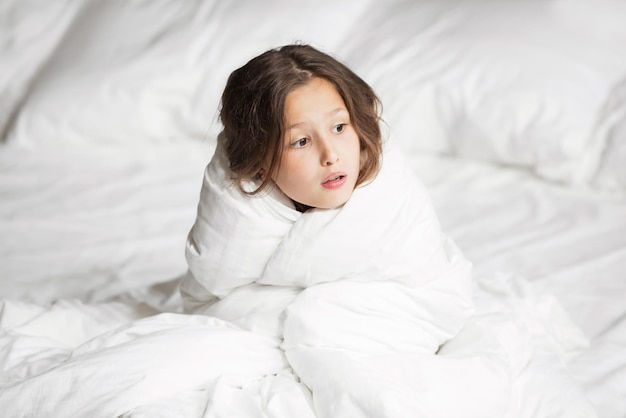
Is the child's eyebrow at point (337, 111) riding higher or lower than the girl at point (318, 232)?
higher

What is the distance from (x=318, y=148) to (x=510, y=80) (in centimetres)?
91

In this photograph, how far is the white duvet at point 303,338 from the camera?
3.35 ft

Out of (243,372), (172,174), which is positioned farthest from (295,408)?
(172,174)

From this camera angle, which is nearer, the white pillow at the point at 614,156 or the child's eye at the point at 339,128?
the child's eye at the point at 339,128

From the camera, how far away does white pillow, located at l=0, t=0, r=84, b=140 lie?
2250 millimetres

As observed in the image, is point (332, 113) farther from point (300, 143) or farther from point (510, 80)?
point (510, 80)

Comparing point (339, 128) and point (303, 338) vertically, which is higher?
point (339, 128)

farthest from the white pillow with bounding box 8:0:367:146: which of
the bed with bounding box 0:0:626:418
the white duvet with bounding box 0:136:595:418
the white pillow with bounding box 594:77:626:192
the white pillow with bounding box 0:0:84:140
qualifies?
the white duvet with bounding box 0:136:595:418

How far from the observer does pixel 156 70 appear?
207 centimetres

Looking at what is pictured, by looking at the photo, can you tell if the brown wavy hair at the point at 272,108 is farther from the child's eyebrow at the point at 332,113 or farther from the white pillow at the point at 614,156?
the white pillow at the point at 614,156

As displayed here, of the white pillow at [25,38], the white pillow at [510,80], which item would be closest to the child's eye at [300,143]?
the white pillow at [510,80]

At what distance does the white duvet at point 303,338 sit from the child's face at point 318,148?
3cm

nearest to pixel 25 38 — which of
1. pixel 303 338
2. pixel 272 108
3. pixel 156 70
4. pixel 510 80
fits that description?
pixel 156 70

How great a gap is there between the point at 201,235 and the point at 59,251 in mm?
619
